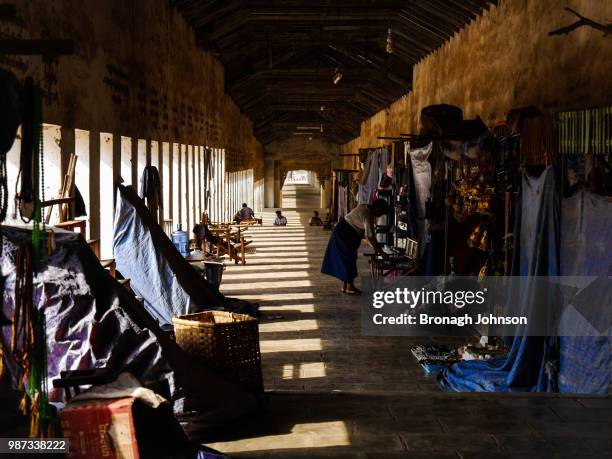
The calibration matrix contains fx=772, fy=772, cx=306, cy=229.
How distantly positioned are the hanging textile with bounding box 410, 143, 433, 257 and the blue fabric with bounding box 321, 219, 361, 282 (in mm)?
897

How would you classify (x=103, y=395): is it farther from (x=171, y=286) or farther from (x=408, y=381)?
(x=171, y=286)

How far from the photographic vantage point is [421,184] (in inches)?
429

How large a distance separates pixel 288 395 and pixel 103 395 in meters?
1.85

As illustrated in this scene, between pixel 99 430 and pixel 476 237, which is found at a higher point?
pixel 476 237

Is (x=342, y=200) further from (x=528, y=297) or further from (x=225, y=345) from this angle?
(x=225, y=345)

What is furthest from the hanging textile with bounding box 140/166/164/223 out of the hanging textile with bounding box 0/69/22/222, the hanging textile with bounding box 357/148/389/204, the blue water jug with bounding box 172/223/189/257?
the hanging textile with bounding box 0/69/22/222

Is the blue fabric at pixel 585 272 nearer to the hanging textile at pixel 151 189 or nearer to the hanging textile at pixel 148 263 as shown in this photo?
the hanging textile at pixel 148 263

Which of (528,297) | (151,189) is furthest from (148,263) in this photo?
(528,297)

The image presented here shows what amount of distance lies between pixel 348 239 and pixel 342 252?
21cm

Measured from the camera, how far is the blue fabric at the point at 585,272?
556cm

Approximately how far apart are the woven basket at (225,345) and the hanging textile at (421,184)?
551 cm

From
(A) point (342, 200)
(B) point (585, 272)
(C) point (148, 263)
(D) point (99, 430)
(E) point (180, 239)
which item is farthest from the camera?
(A) point (342, 200)

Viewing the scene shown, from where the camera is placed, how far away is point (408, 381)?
6.88m

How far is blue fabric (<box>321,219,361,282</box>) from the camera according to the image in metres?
10.9
